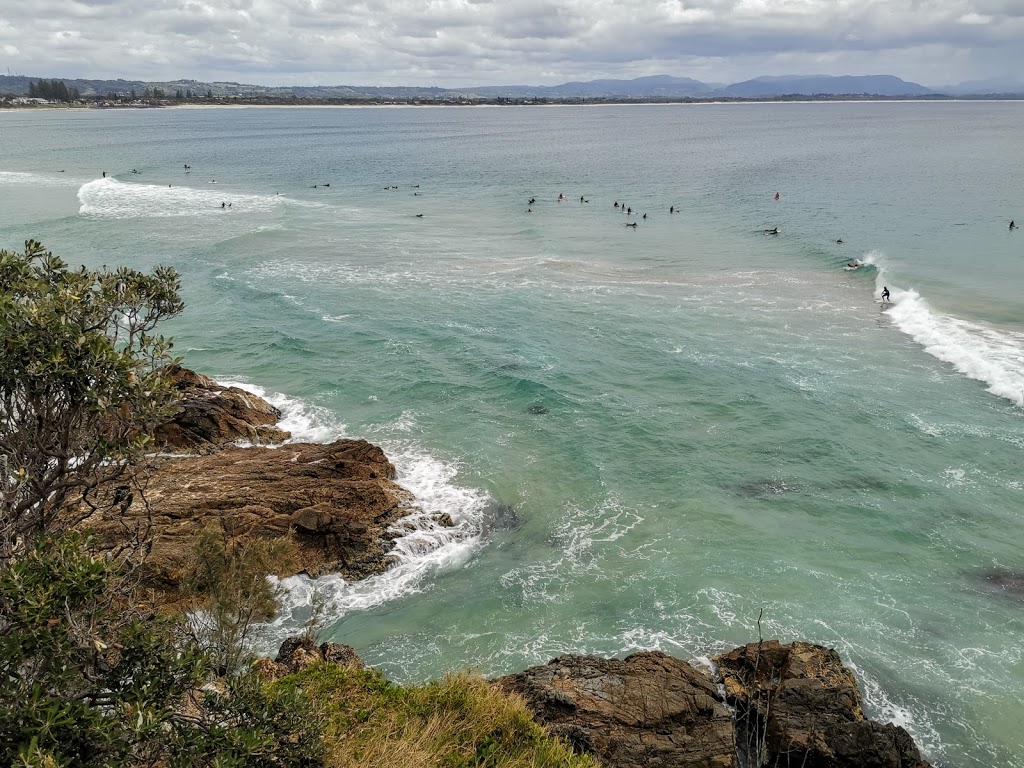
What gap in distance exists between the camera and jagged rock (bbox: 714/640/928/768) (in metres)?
13.4

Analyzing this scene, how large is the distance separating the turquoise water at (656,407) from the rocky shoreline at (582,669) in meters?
1.62

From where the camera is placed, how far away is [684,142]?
Answer: 546 feet

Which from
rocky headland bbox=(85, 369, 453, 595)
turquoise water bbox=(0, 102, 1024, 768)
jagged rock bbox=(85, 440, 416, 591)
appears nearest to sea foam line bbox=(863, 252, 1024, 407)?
turquoise water bbox=(0, 102, 1024, 768)

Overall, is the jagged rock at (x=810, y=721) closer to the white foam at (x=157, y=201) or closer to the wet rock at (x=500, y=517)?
the wet rock at (x=500, y=517)

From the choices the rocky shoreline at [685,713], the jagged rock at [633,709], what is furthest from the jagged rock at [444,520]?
the jagged rock at [633,709]

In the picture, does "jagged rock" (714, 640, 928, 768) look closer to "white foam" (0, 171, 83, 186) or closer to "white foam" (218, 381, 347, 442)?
"white foam" (218, 381, 347, 442)

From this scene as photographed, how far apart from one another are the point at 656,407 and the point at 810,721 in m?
17.5

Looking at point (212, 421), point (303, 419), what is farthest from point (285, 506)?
point (303, 419)

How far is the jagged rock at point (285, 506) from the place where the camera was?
19484 millimetres

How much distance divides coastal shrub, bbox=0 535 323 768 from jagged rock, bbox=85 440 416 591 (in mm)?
11543

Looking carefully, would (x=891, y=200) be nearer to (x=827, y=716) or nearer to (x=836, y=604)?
(x=836, y=604)

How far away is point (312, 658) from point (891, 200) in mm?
84377

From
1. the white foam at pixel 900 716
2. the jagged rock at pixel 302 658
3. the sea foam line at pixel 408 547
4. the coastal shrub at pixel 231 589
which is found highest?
the coastal shrub at pixel 231 589

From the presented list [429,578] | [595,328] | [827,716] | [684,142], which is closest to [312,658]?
[429,578]
